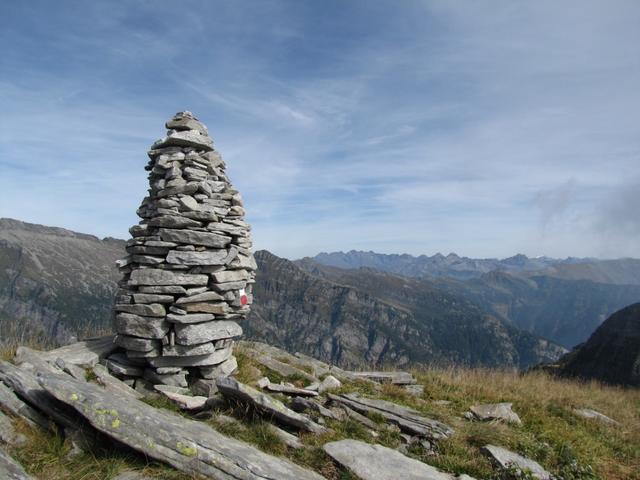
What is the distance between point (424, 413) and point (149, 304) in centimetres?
794

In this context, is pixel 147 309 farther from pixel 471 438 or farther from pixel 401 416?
pixel 471 438

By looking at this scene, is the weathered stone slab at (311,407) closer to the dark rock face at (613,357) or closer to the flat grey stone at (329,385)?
the flat grey stone at (329,385)

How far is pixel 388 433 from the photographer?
918 centimetres

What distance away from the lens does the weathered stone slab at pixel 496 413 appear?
11242mm

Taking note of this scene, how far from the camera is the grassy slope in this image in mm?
6574

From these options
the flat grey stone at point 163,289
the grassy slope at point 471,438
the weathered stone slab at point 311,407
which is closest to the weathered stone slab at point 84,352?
the flat grey stone at point 163,289

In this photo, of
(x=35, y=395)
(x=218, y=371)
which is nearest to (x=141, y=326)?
(x=218, y=371)

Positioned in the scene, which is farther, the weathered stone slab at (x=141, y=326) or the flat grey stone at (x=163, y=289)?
the flat grey stone at (x=163, y=289)

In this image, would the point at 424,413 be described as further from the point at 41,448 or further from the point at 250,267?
the point at 41,448

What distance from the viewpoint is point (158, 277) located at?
37.9 feet

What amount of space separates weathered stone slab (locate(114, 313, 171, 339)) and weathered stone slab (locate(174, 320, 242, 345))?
380mm

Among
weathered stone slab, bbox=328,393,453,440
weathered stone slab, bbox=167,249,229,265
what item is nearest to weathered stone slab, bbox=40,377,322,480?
weathered stone slab, bbox=328,393,453,440

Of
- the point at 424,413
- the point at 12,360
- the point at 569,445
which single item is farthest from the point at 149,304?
the point at 569,445

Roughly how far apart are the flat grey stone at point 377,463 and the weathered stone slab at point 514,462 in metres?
1.26
